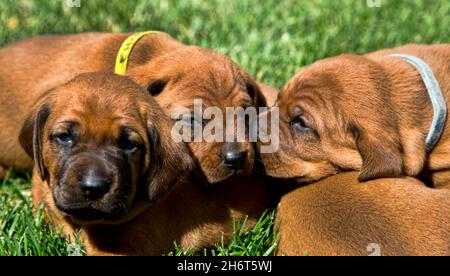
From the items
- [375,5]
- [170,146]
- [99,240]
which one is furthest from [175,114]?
[375,5]

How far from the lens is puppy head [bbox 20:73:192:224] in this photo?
186 inches

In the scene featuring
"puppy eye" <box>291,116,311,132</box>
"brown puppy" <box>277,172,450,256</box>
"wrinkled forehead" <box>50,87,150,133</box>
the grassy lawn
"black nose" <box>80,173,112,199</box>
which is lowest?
the grassy lawn

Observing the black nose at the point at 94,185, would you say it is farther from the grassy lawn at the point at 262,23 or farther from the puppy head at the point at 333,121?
the grassy lawn at the point at 262,23

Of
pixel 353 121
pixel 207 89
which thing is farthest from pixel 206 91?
pixel 353 121

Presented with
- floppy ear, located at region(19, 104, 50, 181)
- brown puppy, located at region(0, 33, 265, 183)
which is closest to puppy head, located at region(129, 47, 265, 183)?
brown puppy, located at region(0, 33, 265, 183)

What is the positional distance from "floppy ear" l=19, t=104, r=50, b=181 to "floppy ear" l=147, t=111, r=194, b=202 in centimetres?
72

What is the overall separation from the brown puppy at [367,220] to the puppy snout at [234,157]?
456mm

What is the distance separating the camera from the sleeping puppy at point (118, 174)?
15.6 ft

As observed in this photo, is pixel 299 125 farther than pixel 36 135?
Yes

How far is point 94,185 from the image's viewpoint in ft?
15.2

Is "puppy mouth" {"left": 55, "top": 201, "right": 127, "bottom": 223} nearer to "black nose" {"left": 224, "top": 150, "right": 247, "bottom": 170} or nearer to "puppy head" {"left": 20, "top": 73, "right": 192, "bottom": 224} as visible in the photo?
"puppy head" {"left": 20, "top": 73, "right": 192, "bottom": 224}

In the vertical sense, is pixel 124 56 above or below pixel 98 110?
below

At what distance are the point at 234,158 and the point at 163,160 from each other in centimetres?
54

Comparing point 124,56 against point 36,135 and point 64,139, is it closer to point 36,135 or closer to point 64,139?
point 36,135
